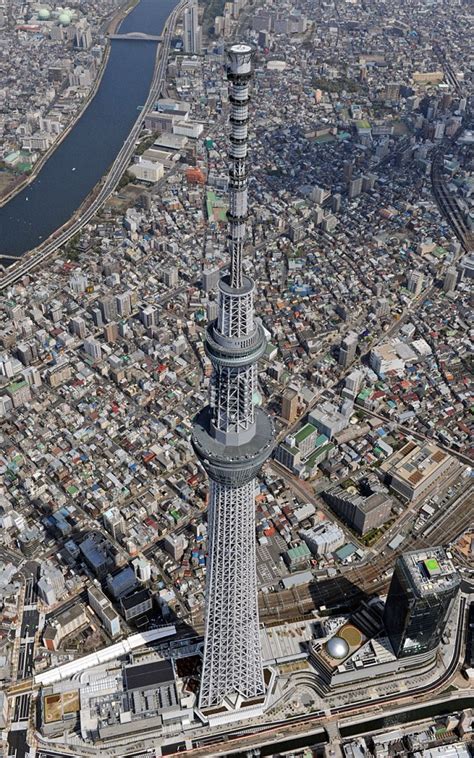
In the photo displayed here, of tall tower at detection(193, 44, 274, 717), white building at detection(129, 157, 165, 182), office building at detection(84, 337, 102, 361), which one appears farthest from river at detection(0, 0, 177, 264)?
tall tower at detection(193, 44, 274, 717)

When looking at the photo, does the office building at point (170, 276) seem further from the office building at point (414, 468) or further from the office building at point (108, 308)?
the office building at point (414, 468)

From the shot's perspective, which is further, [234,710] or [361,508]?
[361,508]

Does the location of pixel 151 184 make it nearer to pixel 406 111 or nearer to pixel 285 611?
pixel 406 111

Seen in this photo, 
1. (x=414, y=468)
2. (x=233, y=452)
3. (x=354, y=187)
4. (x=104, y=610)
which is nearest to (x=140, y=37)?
(x=354, y=187)

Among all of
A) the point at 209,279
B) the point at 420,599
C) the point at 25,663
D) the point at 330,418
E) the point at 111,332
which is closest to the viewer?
the point at 420,599

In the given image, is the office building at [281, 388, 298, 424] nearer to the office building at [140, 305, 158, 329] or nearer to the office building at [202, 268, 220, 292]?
the office building at [140, 305, 158, 329]

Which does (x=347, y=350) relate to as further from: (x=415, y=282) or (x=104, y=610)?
(x=104, y=610)

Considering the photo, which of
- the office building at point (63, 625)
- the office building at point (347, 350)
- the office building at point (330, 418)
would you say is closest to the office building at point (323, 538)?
the office building at point (330, 418)
